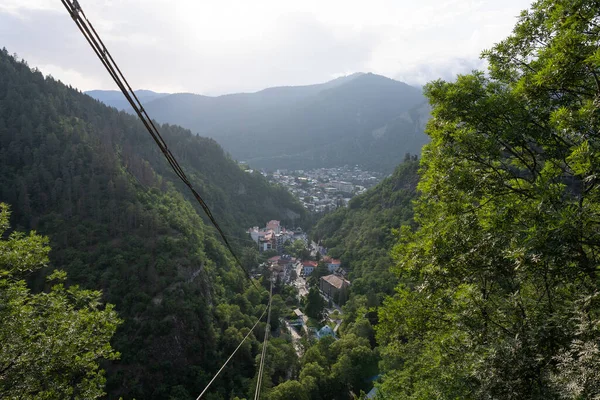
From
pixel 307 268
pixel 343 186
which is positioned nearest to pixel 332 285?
pixel 307 268

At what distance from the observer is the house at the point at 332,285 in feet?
156

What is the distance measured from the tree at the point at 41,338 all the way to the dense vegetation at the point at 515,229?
6.91m

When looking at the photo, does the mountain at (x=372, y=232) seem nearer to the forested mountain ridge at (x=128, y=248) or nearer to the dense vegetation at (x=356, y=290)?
the dense vegetation at (x=356, y=290)

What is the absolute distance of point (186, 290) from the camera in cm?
3123

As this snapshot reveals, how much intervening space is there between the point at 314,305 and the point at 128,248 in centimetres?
2338

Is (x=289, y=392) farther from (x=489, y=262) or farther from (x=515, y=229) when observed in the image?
(x=515, y=229)

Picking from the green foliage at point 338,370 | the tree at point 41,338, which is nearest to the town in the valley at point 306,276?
the green foliage at point 338,370

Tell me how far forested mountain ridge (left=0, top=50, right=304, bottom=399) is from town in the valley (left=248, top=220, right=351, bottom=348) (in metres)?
7.17

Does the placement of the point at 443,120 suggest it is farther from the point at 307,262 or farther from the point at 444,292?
the point at 307,262

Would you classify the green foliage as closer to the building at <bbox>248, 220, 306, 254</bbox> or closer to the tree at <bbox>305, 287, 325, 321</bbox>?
the tree at <bbox>305, 287, 325, 321</bbox>

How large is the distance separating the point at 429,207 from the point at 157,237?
33.3 meters

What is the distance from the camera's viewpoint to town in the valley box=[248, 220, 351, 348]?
137 ft

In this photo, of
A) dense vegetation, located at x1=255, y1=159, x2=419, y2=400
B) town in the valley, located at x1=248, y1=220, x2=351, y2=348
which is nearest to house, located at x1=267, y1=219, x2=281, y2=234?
town in the valley, located at x1=248, y1=220, x2=351, y2=348

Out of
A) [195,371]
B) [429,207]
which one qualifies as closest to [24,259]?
[429,207]
